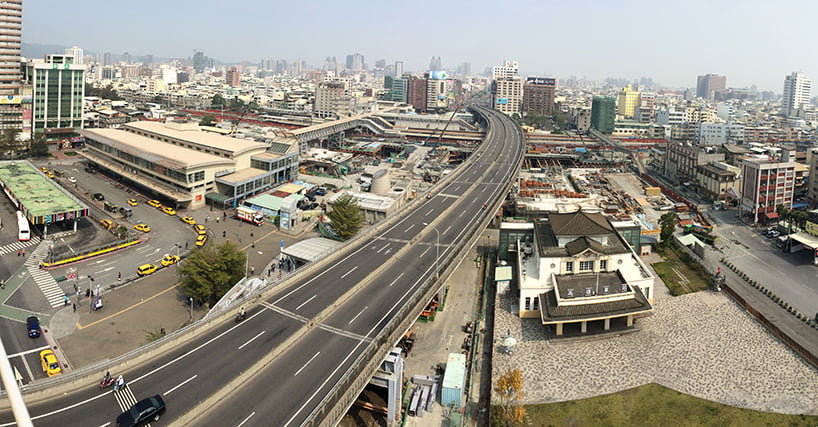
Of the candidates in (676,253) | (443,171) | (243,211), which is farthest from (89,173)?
(676,253)

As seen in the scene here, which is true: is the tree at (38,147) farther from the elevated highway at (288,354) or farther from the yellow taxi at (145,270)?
the elevated highway at (288,354)

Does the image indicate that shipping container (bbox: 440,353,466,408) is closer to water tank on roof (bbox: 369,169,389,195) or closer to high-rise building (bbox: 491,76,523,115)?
water tank on roof (bbox: 369,169,389,195)

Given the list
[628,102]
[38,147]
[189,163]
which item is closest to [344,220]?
[189,163]

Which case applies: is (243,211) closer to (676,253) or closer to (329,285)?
(329,285)

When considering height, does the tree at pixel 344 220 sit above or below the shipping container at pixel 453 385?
above

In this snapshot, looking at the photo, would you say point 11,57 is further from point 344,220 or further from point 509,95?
point 509,95

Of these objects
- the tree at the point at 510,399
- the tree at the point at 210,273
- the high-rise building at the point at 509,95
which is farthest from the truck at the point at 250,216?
the high-rise building at the point at 509,95
